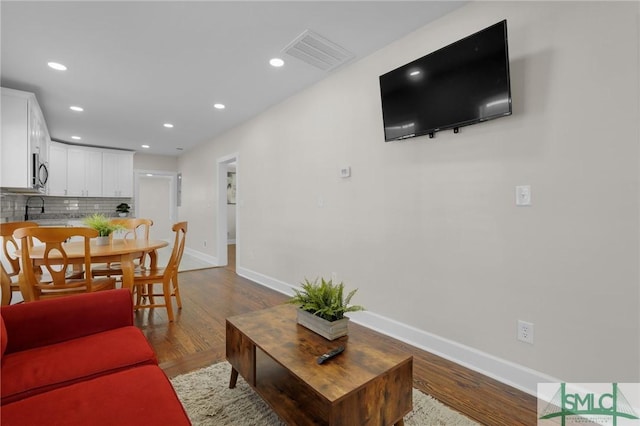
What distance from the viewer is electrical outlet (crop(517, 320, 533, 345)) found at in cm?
182

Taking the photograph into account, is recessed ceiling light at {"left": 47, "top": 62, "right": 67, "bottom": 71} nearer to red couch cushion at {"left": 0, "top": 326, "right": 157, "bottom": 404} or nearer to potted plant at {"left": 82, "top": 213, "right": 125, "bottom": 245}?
potted plant at {"left": 82, "top": 213, "right": 125, "bottom": 245}

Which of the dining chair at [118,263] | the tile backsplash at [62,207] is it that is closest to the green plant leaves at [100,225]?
the dining chair at [118,263]

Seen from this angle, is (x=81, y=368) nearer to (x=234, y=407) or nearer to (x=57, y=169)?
(x=234, y=407)

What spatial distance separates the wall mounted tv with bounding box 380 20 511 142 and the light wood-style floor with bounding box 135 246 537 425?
1.62 metres

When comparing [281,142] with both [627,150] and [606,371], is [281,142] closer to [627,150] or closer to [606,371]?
[627,150]

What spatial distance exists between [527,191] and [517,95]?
60 cm

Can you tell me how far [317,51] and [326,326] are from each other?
2.35m

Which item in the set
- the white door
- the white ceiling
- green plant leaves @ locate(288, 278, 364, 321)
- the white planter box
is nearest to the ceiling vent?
the white ceiling

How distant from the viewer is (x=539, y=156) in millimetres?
1773

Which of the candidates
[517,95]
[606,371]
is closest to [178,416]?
[606,371]

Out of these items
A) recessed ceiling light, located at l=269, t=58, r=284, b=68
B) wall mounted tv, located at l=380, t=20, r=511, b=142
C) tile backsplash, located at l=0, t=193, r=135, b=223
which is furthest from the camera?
tile backsplash, located at l=0, t=193, r=135, b=223

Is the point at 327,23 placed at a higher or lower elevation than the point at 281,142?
higher

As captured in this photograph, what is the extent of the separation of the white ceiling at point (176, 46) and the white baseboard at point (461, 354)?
8.02 ft

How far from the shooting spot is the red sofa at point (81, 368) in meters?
0.96
